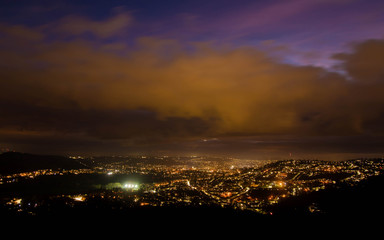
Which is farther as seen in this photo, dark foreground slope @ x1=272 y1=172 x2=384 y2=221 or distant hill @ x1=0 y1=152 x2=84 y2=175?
distant hill @ x1=0 y1=152 x2=84 y2=175

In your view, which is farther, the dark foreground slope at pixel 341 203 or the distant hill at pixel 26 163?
the distant hill at pixel 26 163

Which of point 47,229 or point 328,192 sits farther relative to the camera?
point 328,192

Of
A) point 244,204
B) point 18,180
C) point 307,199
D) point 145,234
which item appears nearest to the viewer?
point 145,234

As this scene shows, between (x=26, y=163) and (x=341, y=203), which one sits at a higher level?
(x=341, y=203)

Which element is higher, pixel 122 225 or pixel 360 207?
pixel 360 207

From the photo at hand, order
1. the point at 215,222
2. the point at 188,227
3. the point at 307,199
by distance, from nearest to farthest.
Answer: the point at 188,227
the point at 215,222
the point at 307,199

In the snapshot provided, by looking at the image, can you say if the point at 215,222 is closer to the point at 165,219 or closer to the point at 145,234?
the point at 165,219

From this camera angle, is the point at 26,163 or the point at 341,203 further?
the point at 26,163

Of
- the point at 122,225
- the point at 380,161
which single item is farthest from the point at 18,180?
the point at 380,161
